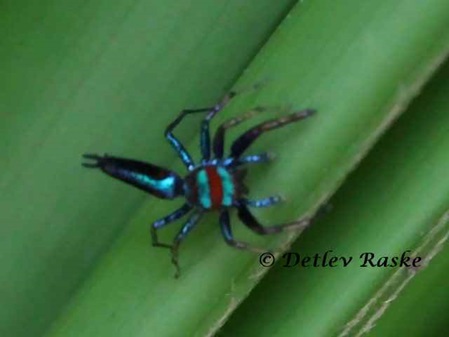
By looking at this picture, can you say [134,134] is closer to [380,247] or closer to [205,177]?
[205,177]

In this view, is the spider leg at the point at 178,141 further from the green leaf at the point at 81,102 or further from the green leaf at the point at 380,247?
the green leaf at the point at 380,247

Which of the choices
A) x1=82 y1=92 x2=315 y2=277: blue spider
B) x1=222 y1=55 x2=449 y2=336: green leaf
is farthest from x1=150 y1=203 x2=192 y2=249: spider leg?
x1=222 y1=55 x2=449 y2=336: green leaf

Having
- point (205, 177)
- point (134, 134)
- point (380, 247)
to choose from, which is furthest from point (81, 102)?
point (380, 247)

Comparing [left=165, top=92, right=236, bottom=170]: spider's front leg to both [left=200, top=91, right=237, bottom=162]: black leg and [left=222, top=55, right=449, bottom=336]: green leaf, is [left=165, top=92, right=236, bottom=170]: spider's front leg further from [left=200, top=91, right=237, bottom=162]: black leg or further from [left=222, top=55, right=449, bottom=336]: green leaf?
[left=222, top=55, right=449, bottom=336]: green leaf

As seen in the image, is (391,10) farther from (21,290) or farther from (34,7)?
(21,290)

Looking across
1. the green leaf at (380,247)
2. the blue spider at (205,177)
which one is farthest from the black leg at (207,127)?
the green leaf at (380,247)

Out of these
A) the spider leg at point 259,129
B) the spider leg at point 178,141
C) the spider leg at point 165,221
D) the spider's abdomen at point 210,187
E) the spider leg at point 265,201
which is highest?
the spider leg at point 259,129

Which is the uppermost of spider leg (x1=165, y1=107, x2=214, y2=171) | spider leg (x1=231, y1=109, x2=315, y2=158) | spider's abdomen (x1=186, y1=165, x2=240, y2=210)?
spider leg (x1=231, y1=109, x2=315, y2=158)
